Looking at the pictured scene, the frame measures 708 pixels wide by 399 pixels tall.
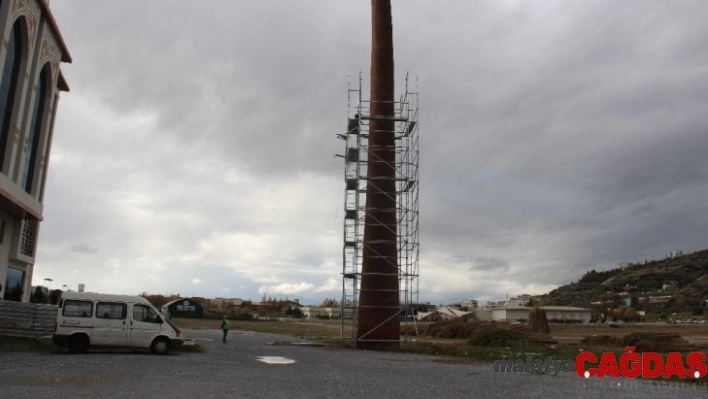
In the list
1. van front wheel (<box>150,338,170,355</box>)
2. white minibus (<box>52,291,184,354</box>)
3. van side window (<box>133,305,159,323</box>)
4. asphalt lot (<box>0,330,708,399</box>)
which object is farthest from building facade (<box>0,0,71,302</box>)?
asphalt lot (<box>0,330,708,399</box>)

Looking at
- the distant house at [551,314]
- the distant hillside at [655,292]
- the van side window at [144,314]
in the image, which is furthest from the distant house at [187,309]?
the distant hillside at [655,292]

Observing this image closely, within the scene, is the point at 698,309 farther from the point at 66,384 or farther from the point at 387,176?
the point at 66,384

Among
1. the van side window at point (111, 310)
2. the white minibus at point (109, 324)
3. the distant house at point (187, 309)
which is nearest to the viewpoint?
the white minibus at point (109, 324)

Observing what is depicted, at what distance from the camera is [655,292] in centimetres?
17100

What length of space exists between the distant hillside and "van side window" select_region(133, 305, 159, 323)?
13539 cm

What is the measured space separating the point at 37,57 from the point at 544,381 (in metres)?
29.3

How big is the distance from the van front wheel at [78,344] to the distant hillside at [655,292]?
137 meters

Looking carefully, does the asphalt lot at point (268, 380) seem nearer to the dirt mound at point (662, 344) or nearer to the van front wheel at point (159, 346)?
the van front wheel at point (159, 346)

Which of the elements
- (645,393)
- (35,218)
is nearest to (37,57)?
(35,218)

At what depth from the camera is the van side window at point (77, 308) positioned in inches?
819

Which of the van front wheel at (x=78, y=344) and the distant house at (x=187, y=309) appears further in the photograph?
the distant house at (x=187, y=309)

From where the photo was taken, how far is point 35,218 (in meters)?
34.3

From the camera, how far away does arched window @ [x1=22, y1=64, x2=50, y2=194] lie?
34406mm

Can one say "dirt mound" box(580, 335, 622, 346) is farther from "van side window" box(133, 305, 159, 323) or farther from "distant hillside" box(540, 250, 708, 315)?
"distant hillside" box(540, 250, 708, 315)
